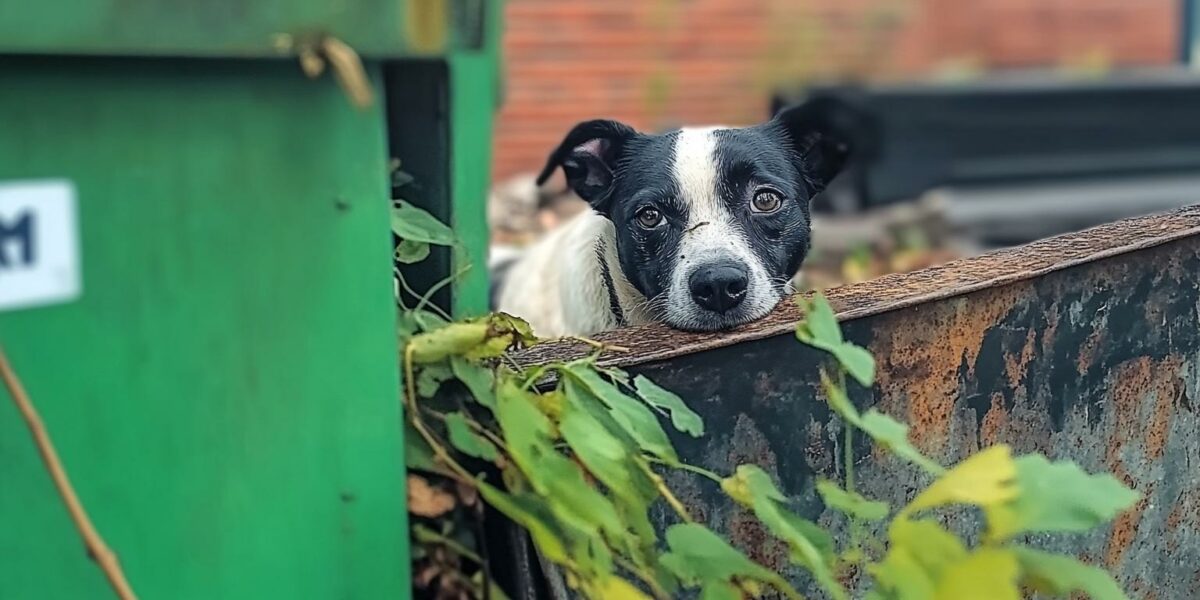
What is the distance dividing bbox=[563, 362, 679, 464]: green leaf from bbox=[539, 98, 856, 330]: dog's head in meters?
0.76

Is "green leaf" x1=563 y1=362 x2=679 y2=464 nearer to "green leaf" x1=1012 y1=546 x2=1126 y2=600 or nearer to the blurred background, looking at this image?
"green leaf" x1=1012 y1=546 x2=1126 y2=600

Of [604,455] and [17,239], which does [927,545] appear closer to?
[604,455]

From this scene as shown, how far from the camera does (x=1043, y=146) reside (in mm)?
7414

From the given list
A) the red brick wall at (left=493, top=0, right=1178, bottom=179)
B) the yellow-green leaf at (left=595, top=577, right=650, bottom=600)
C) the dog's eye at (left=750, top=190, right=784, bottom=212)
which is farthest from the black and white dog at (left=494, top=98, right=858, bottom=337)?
the red brick wall at (left=493, top=0, right=1178, bottom=179)

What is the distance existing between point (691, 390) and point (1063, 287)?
63 cm

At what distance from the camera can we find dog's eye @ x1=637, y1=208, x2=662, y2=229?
2.65 m

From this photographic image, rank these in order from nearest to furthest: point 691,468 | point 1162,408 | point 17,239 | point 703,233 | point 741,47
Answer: point 17,239
point 691,468
point 1162,408
point 703,233
point 741,47

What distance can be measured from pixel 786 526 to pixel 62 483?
748 mm

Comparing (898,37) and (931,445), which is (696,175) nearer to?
(931,445)

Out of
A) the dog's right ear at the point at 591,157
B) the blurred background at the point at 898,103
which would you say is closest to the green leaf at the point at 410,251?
the dog's right ear at the point at 591,157

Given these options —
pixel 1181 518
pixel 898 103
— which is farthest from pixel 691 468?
pixel 898 103

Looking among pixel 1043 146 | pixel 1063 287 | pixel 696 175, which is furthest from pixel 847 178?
pixel 1063 287

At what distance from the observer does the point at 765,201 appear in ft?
8.76

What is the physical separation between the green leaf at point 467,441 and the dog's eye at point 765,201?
1.21 m
